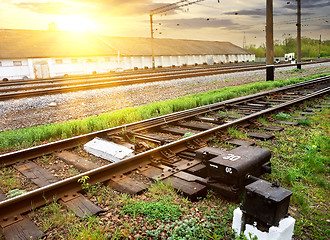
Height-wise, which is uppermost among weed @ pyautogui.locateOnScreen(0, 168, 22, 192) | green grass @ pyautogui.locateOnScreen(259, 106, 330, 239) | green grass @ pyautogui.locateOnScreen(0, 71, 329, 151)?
green grass @ pyautogui.locateOnScreen(0, 71, 329, 151)

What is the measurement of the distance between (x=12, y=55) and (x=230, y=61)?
5320cm

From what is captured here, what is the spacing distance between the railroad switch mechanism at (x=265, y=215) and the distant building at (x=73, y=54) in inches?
1556

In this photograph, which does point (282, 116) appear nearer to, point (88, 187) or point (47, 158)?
point (88, 187)

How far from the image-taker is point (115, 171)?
14.6 ft

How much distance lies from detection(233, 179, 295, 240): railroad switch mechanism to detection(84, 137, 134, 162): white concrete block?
262cm

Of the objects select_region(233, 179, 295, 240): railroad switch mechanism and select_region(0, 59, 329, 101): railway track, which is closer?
select_region(233, 179, 295, 240): railroad switch mechanism

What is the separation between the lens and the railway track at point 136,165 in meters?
3.48

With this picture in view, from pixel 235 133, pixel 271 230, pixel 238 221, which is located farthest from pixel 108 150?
pixel 271 230

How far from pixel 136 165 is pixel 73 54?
38.9 metres

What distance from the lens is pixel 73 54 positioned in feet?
131

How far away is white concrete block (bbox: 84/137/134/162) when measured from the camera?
4969mm

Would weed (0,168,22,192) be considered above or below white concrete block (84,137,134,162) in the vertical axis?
below

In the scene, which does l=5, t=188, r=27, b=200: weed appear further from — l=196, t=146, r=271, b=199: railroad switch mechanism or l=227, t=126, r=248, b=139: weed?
l=227, t=126, r=248, b=139: weed

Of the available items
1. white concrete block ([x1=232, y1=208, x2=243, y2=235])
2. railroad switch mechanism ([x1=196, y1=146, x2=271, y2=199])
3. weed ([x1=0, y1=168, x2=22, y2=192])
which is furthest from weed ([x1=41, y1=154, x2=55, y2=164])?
white concrete block ([x1=232, y1=208, x2=243, y2=235])
